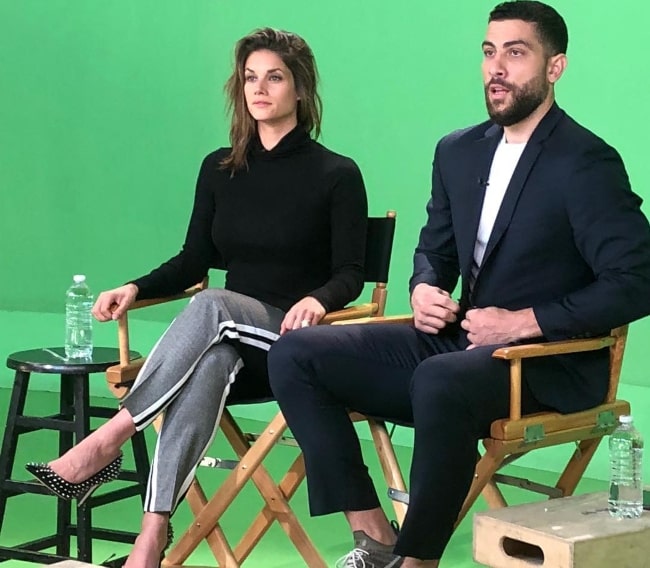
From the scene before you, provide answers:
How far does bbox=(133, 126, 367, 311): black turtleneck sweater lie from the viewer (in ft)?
11.2

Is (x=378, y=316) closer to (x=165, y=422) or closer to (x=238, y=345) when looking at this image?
(x=238, y=345)

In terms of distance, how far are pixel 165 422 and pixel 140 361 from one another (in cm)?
29

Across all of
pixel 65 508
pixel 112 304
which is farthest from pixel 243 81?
pixel 65 508

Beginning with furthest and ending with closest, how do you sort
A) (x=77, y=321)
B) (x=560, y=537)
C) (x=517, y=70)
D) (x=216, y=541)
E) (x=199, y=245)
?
(x=77, y=321) → (x=199, y=245) → (x=216, y=541) → (x=517, y=70) → (x=560, y=537)

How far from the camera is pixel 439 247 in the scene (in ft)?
10.7

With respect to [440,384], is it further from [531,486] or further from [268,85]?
[268,85]

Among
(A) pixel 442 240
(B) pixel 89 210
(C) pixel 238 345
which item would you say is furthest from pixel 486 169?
(B) pixel 89 210

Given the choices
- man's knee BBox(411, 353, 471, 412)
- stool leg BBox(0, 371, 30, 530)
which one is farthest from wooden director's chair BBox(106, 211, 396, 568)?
man's knee BBox(411, 353, 471, 412)

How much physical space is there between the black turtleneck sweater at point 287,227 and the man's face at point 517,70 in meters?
0.58

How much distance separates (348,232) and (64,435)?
39.2 inches

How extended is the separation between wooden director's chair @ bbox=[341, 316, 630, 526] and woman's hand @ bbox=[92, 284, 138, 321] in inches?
24.4

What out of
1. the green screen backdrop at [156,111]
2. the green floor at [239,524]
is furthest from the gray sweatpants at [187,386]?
the green screen backdrop at [156,111]

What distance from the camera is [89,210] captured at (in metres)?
6.05

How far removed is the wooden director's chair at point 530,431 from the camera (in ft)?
9.10
